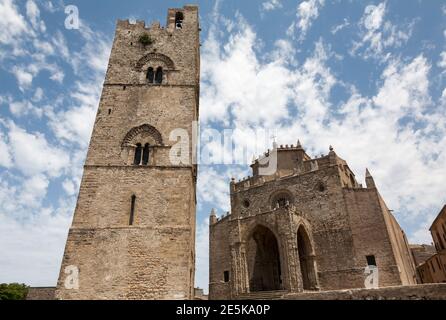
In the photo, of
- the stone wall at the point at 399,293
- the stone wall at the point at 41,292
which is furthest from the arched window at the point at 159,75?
the stone wall at the point at 41,292

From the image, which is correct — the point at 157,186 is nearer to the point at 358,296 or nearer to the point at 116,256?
the point at 116,256

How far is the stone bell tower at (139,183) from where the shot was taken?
11.2 meters

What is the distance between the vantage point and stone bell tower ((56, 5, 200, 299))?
36.8ft

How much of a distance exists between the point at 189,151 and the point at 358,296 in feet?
29.1

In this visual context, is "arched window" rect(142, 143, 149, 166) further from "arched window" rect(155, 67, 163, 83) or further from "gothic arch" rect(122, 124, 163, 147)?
"arched window" rect(155, 67, 163, 83)

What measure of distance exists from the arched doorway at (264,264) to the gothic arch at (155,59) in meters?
15.6

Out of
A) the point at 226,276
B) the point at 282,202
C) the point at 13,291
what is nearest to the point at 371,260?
the point at 282,202

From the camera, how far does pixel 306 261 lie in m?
24.1

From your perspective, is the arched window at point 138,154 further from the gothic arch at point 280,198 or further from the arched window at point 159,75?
the gothic arch at point 280,198

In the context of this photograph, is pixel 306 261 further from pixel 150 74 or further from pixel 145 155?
pixel 150 74
